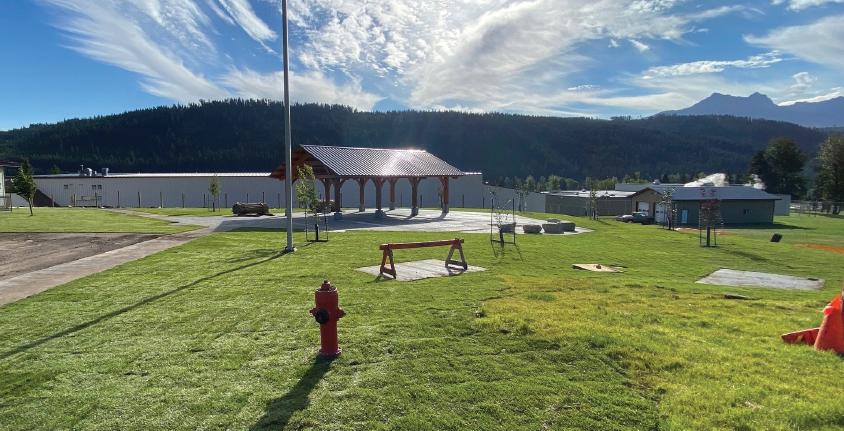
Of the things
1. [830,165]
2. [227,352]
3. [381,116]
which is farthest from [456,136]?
[227,352]

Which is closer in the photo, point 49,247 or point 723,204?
point 49,247

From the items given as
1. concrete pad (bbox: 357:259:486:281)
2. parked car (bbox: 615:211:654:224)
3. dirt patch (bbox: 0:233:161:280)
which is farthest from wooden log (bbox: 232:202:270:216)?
parked car (bbox: 615:211:654:224)

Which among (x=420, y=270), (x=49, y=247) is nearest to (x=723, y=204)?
(x=420, y=270)

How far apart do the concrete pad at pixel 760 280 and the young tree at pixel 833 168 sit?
85119 mm

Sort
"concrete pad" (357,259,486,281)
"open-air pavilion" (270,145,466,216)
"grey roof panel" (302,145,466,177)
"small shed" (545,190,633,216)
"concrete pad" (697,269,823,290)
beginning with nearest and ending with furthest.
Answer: "concrete pad" (357,259,486,281)
"concrete pad" (697,269,823,290)
"open-air pavilion" (270,145,466,216)
"grey roof panel" (302,145,466,177)
"small shed" (545,190,633,216)

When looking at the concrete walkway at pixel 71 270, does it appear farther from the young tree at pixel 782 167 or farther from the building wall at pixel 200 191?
the young tree at pixel 782 167

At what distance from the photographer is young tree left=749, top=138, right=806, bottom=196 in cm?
8956

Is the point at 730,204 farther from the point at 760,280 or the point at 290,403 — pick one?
the point at 290,403

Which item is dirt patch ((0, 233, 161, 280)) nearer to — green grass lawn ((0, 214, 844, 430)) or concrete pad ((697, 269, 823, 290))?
green grass lawn ((0, 214, 844, 430))

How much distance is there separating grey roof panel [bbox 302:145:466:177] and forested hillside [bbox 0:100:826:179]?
334 feet

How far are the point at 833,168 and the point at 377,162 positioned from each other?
84066mm

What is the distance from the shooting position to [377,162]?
3856 centimetres

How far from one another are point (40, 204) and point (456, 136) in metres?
124

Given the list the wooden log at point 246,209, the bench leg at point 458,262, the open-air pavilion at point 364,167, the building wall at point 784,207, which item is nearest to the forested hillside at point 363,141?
the building wall at point 784,207
